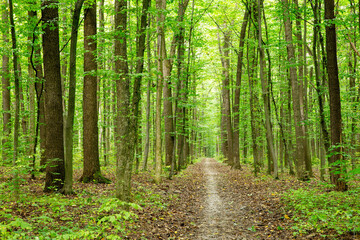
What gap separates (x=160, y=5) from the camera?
508 inches

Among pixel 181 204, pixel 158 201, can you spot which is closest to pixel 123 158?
pixel 158 201

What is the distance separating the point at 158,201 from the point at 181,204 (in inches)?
37.8

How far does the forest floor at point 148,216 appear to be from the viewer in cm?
496

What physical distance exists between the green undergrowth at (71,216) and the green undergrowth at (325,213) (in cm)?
386

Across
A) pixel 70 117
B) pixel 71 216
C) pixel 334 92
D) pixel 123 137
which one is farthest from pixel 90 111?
pixel 334 92

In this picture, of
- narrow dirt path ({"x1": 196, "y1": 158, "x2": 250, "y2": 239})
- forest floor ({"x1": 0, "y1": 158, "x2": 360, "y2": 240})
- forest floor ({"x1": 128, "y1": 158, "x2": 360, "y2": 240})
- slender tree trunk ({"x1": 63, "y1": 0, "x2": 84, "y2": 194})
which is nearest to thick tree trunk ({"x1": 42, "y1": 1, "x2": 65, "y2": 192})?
slender tree trunk ({"x1": 63, "y1": 0, "x2": 84, "y2": 194})

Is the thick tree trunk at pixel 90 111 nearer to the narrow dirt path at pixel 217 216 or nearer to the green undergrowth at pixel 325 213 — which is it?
the narrow dirt path at pixel 217 216

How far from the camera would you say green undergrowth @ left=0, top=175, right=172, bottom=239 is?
15.2 feet

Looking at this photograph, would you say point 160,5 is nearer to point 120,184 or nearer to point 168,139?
point 168,139

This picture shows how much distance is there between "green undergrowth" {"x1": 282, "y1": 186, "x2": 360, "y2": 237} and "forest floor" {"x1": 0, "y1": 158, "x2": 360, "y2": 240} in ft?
0.46

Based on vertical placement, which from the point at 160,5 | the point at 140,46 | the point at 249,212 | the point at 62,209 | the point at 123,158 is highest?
the point at 160,5

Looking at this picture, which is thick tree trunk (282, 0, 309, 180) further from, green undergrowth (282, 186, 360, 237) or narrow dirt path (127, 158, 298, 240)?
green undergrowth (282, 186, 360, 237)

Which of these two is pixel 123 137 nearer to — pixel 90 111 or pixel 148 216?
pixel 148 216

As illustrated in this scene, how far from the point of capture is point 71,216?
6047 millimetres
